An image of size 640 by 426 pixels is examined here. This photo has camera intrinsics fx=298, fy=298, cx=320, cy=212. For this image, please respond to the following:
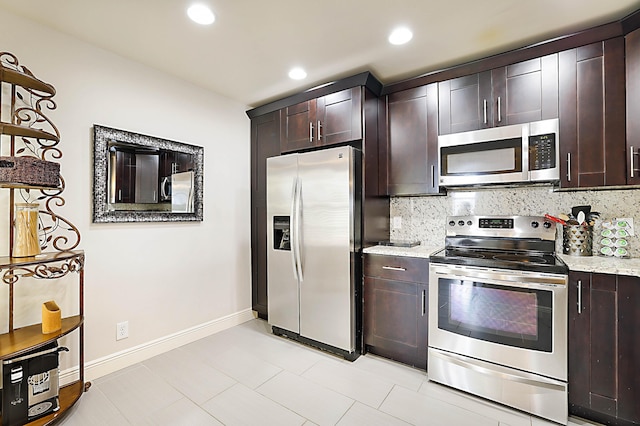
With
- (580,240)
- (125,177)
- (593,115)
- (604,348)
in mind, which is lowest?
(604,348)

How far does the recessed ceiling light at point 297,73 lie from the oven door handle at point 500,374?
2533 mm

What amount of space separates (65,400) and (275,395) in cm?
131

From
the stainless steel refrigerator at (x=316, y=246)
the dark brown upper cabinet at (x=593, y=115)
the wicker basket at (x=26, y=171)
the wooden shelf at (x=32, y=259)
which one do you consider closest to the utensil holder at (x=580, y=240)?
the dark brown upper cabinet at (x=593, y=115)

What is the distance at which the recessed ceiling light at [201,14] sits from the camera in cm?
182

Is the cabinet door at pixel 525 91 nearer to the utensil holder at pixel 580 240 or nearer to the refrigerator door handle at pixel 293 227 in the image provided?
the utensil holder at pixel 580 240

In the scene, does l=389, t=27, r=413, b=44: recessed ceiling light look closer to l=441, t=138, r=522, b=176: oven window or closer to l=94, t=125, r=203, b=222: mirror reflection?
l=441, t=138, r=522, b=176: oven window

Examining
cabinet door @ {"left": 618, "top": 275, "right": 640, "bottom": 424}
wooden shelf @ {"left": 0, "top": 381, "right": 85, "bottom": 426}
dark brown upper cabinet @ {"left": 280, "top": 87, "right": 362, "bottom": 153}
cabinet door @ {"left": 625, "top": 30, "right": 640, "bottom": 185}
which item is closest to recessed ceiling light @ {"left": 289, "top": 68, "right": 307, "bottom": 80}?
dark brown upper cabinet @ {"left": 280, "top": 87, "right": 362, "bottom": 153}

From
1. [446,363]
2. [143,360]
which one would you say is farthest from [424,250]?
[143,360]

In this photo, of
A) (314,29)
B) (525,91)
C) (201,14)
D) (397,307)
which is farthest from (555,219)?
(201,14)

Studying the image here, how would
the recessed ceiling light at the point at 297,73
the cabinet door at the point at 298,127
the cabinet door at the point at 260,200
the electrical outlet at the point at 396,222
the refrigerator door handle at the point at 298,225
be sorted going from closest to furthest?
the recessed ceiling light at the point at 297,73 → the refrigerator door handle at the point at 298,225 → the cabinet door at the point at 298,127 → the electrical outlet at the point at 396,222 → the cabinet door at the point at 260,200

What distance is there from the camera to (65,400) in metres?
1.87

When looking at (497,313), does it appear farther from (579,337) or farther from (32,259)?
(32,259)

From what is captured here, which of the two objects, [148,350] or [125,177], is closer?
[125,177]

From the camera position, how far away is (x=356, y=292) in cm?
259
